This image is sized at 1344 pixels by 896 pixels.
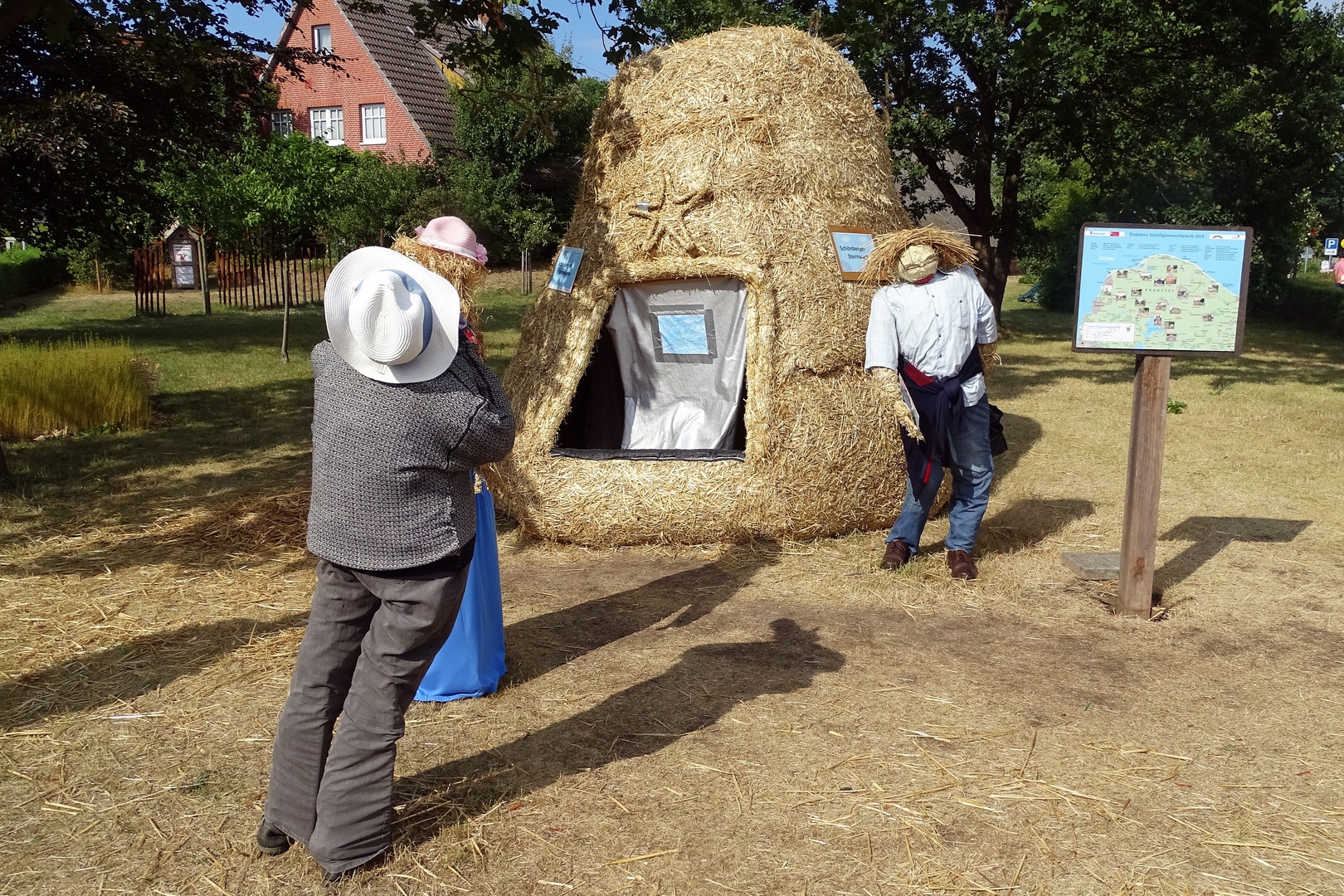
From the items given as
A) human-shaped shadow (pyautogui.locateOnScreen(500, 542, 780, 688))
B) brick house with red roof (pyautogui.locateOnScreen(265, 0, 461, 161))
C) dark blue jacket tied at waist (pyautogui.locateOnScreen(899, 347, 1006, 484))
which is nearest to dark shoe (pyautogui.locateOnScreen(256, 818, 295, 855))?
human-shaped shadow (pyautogui.locateOnScreen(500, 542, 780, 688))

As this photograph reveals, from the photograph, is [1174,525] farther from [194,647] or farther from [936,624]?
[194,647]

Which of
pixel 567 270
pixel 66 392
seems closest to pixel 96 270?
pixel 66 392

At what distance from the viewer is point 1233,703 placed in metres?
4.35

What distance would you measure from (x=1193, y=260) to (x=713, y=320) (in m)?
2.98

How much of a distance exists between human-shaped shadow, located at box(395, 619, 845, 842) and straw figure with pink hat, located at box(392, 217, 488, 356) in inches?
61.2

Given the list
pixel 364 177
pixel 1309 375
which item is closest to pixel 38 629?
pixel 1309 375

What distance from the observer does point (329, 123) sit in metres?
31.7

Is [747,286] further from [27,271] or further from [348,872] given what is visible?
[27,271]

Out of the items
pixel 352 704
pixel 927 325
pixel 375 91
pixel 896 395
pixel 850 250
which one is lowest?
pixel 352 704

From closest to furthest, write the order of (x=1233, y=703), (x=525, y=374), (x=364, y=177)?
(x=1233, y=703)
(x=525, y=374)
(x=364, y=177)

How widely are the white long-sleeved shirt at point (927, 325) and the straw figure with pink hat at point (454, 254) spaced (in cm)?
220

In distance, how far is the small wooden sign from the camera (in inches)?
261

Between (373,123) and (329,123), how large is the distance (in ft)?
6.96

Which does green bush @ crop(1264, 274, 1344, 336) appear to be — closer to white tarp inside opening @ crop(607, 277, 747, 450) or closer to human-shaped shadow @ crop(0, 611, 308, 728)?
white tarp inside opening @ crop(607, 277, 747, 450)
